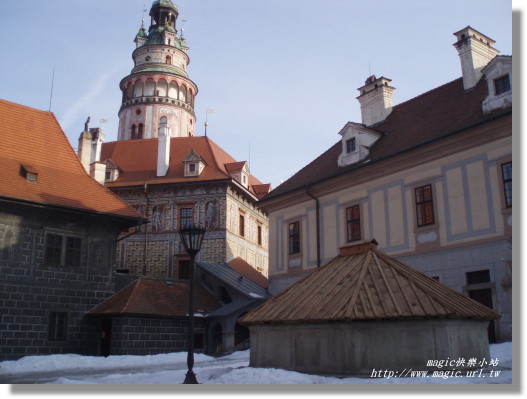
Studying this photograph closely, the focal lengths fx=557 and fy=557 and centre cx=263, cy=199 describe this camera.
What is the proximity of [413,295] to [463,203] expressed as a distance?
682 cm

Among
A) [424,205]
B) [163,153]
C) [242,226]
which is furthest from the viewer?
[242,226]

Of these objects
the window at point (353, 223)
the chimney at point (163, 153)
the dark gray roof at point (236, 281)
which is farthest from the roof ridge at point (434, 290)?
the chimney at point (163, 153)

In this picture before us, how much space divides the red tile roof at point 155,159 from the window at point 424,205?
44.9ft

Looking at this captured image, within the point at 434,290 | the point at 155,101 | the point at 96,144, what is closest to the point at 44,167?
the point at 96,144

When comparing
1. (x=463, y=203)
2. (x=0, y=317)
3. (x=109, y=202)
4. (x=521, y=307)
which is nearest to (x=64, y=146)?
(x=109, y=202)

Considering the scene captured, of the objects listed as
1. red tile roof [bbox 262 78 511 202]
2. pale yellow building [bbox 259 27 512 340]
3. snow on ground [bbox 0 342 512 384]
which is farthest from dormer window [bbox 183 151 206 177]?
snow on ground [bbox 0 342 512 384]

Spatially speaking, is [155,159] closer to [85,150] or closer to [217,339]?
[85,150]

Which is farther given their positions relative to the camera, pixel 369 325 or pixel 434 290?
pixel 434 290

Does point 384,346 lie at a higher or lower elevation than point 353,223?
lower

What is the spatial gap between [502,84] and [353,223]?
21.4ft

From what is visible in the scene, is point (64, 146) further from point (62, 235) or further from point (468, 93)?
point (468, 93)

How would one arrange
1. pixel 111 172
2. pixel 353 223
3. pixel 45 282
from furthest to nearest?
pixel 111 172, pixel 353 223, pixel 45 282

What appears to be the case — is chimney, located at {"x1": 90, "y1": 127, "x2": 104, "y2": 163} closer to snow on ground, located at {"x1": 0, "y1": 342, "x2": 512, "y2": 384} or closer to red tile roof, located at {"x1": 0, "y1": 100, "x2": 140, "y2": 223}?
red tile roof, located at {"x1": 0, "y1": 100, "x2": 140, "y2": 223}

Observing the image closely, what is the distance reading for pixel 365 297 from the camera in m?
9.89
